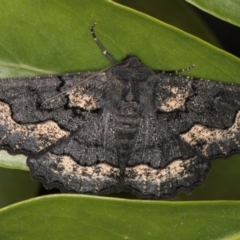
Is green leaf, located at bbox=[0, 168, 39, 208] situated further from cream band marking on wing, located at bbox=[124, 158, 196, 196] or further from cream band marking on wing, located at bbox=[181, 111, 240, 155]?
cream band marking on wing, located at bbox=[181, 111, 240, 155]

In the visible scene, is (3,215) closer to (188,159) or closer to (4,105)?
(4,105)

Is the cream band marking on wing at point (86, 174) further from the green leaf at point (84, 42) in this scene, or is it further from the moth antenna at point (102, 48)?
the moth antenna at point (102, 48)

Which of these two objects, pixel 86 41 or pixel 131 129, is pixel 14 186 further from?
pixel 86 41

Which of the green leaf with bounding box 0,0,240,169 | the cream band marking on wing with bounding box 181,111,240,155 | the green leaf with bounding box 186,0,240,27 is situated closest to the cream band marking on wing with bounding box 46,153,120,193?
the green leaf with bounding box 0,0,240,169

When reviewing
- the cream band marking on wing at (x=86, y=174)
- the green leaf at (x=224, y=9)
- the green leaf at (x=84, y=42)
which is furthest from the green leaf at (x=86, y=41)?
the cream band marking on wing at (x=86, y=174)

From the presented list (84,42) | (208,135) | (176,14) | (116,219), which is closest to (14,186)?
(116,219)
